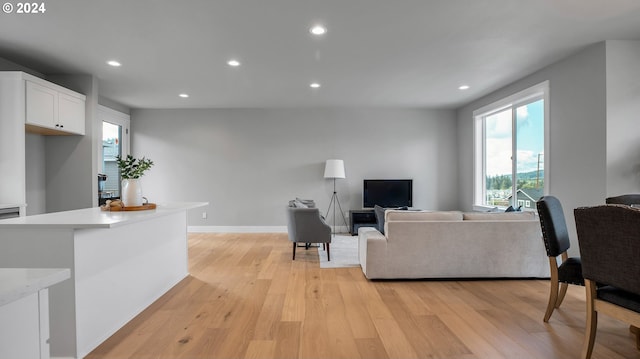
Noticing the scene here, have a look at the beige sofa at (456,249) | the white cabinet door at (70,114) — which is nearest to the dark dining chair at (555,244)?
the beige sofa at (456,249)

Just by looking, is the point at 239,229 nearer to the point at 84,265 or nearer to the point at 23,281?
the point at 84,265

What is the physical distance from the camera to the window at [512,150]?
480 cm

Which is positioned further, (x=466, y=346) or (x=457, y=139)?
(x=457, y=139)

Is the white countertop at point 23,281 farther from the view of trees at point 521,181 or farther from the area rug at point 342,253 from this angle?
the view of trees at point 521,181

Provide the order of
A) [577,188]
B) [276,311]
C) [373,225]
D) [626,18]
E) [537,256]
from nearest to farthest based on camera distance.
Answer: [276,311]
[626,18]
[537,256]
[577,188]
[373,225]

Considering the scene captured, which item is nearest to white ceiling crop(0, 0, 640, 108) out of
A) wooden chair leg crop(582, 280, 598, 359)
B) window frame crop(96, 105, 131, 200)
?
window frame crop(96, 105, 131, 200)

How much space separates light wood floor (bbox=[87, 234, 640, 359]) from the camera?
2.19 metres

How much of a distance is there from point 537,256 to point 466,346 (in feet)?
6.94

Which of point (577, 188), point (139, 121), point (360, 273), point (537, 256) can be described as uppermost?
point (139, 121)

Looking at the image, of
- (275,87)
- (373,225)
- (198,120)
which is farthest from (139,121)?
(373,225)

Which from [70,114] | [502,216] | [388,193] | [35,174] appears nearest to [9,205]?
[35,174]

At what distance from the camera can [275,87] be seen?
5.45m

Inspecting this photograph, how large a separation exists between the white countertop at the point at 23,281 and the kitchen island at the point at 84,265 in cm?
136

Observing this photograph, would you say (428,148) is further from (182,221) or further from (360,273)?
(182,221)
